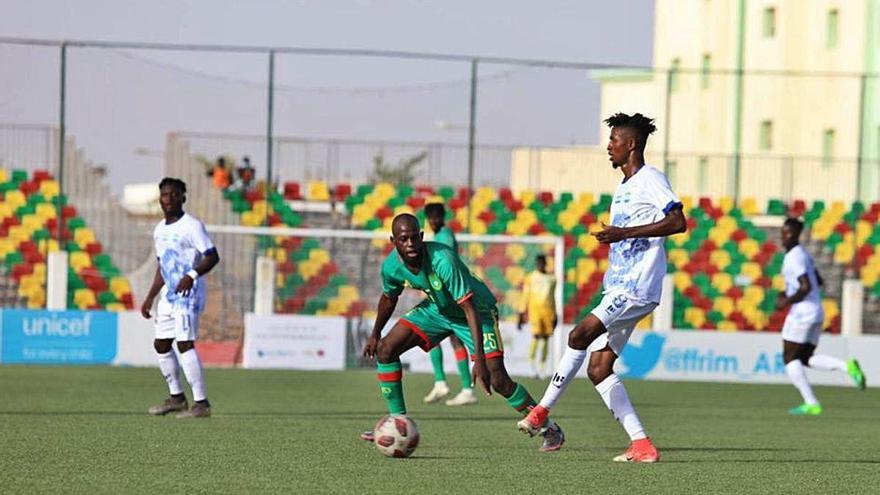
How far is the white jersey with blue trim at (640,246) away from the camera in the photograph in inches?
431

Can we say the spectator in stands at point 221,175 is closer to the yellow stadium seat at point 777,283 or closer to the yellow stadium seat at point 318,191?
the yellow stadium seat at point 318,191

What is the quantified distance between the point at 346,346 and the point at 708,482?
682 inches

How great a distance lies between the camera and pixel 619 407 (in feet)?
37.0

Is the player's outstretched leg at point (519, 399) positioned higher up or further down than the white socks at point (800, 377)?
higher up

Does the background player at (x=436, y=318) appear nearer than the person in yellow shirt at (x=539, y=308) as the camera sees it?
Yes

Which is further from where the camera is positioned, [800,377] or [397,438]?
[800,377]

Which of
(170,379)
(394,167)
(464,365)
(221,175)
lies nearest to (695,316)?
(394,167)

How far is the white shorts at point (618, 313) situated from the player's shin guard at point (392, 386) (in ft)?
4.79

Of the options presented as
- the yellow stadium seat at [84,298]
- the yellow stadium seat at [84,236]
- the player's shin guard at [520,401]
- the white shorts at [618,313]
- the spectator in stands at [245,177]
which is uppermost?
the spectator in stands at [245,177]

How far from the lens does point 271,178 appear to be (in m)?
31.0

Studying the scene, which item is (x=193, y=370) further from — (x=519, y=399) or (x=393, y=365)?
(x=519, y=399)

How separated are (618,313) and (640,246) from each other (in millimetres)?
449

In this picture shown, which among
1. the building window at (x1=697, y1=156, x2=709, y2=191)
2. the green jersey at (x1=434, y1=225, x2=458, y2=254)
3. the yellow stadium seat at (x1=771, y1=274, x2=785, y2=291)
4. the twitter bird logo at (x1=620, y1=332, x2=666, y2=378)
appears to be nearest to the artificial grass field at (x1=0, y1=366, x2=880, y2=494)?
the green jersey at (x1=434, y1=225, x2=458, y2=254)

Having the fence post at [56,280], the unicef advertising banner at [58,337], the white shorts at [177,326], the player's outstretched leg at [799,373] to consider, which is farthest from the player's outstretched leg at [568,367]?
the fence post at [56,280]
